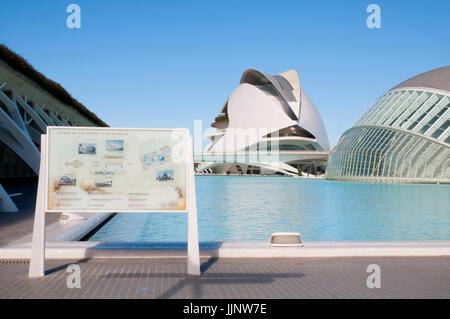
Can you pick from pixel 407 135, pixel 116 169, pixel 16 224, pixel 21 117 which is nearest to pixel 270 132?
pixel 407 135

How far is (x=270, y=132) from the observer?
216 feet

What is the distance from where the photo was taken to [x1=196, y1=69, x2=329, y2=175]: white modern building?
207ft

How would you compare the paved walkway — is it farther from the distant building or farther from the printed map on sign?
the distant building

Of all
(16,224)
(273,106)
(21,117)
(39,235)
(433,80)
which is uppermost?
(273,106)

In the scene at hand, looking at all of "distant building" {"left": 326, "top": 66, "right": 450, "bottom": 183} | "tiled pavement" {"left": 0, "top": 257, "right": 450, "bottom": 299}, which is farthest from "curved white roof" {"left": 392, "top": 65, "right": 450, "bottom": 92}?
"tiled pavement" {"left": 0, "top": 257, "right": 450, "bottom": 299}

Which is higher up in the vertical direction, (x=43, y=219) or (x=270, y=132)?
(x=270, y=132)

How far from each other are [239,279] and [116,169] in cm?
167

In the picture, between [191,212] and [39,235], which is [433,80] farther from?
[39,235]

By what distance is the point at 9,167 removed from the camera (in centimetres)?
2619

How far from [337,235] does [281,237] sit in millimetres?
3789

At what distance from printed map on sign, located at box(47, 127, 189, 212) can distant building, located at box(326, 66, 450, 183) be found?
26.8 m

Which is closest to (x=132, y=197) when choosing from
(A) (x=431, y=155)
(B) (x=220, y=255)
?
(B) (x=220, y=255)

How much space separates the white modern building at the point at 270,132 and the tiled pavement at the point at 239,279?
56.0m

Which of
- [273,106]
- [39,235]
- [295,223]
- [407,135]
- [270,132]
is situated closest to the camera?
[39,235]
